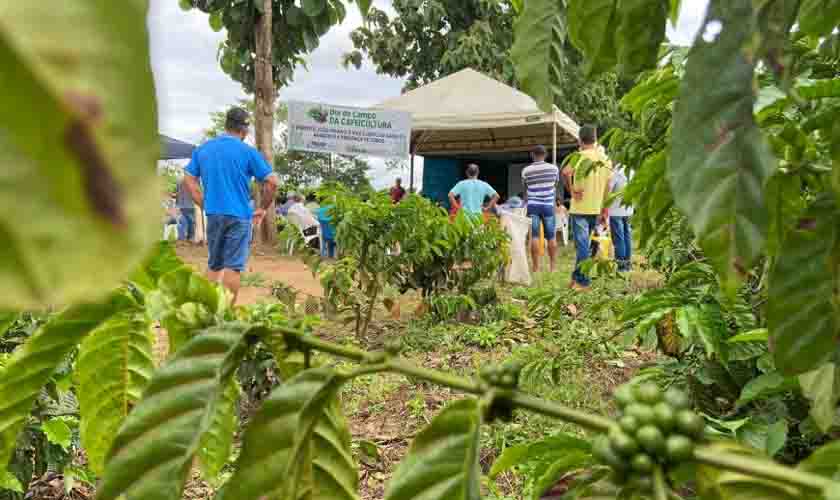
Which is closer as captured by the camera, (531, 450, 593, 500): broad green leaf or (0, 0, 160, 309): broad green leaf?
(0, 0, 160, 309): broad green leaf

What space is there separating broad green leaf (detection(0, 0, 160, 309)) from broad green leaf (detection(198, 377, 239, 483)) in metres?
0.42

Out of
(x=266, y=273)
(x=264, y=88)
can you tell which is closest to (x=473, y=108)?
(x=264, y=88)

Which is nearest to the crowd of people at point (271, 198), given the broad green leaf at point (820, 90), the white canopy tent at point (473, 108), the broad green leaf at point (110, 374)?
the broad green leaf at point (820, 90)

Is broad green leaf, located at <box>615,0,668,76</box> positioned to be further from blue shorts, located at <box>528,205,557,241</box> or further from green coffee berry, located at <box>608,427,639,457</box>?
blue shorts, located at <box>528,205,557,241</box>

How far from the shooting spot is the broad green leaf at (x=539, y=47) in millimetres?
653

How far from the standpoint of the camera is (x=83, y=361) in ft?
1.85

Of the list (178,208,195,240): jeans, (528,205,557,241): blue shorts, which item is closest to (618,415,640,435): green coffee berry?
(528,205,557,241): blue shorts

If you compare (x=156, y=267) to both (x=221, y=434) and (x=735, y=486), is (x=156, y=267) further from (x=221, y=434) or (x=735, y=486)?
(x=735, y=486)

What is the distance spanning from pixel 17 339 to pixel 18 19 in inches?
65.2

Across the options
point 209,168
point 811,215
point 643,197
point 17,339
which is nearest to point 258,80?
point 209,168

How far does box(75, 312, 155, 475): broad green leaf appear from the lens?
0.56m

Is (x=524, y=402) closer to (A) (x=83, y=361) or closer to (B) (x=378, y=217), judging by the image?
(A) (x=83, y=361)

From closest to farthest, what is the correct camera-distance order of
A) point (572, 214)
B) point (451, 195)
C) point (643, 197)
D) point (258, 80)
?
point (643, 197) < point (572, 214) < point (451, 195) < point (258, 80)

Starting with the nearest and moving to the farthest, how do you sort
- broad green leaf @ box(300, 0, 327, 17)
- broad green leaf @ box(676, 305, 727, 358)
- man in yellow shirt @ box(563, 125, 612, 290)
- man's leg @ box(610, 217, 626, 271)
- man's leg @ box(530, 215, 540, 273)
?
broad green leaf @ box(676, 305, 727, 358)
man in yellow shirt @ box(563, 125, 612, 290)
man's leg @ box(610, 217, 626, 271)
man's leg @ box(530, 215, 540, 273)
broad green leaf @ box(300, 0, 327, 17)
